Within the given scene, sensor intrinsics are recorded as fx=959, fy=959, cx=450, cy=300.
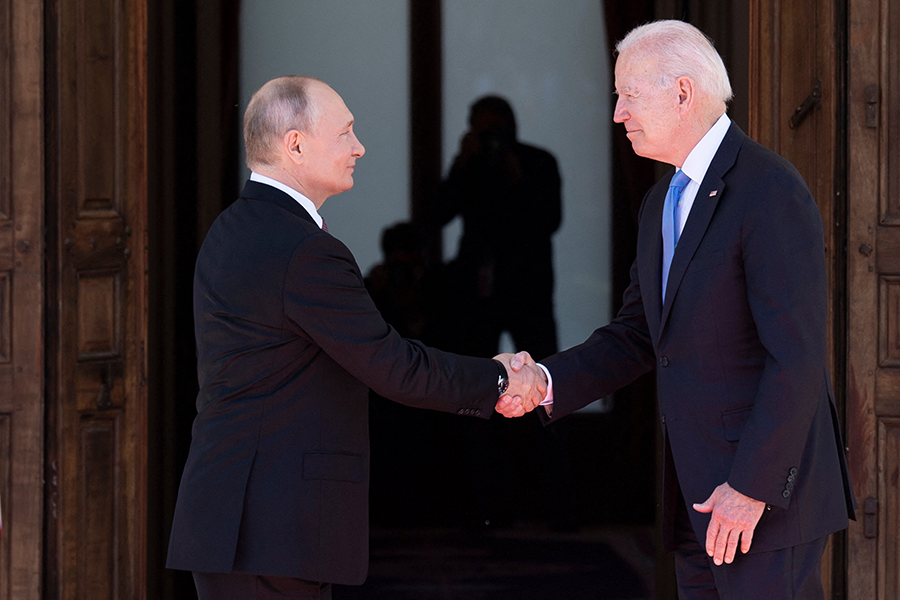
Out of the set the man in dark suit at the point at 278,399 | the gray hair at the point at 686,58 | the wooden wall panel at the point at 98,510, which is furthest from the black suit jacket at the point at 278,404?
the wooden wall panel at the point at 98,510

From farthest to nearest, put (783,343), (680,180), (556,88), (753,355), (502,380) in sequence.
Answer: (556,88), (502,380), (680,180), (753,355), (783,343)

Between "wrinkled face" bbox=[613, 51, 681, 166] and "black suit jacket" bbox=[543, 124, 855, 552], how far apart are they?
0.15m

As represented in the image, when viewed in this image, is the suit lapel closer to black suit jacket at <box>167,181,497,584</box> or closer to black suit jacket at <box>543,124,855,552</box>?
black suit jacket at <box>543,124,855,552</box>

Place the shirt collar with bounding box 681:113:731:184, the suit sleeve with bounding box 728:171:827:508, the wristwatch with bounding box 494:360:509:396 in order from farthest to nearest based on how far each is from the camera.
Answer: the wristwatch with bounding box 494:360:509:396, the shirt collar with bounding box 681:113:731:184, the suit sleeve with bounding box 728:171:827:508

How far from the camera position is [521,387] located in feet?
8.61

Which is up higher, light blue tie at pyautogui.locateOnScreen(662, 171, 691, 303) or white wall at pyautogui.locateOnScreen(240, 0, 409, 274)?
white wall at pyautogui.locateOnScreen(240, 0, 409, 274)

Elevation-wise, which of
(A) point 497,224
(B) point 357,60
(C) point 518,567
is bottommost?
(C) point 518,567

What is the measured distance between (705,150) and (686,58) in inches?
8.4

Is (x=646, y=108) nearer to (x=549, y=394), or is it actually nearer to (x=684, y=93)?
(x=684, y=93)

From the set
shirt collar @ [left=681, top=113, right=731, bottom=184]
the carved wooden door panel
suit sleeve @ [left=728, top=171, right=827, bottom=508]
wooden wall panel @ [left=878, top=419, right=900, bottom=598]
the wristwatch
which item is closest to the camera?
suit sleeve @ [left=728, top=171, right=827, bottom=508]

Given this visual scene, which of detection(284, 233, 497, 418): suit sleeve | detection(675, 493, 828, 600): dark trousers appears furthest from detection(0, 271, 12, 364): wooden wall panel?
detection(675, 493, 828, 600): dark trousers

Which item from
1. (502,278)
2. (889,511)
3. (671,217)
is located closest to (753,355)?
(671,217)

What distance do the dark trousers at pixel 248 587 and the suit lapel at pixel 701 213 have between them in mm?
990

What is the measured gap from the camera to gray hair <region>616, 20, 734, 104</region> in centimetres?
218
